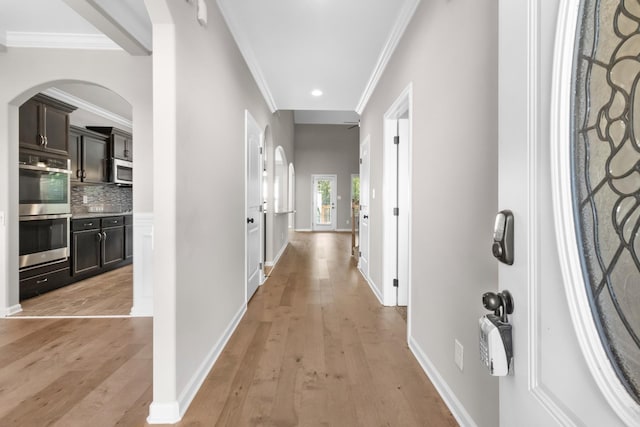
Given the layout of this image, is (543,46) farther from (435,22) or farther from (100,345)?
(100,345)

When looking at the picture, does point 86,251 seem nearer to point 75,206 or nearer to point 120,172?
point 75,206

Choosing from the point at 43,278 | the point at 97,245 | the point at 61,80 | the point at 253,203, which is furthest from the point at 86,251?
the point at 253,203

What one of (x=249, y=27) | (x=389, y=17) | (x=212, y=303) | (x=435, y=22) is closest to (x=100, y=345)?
(x=212, y=303)

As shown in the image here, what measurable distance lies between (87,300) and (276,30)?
3.41 meters

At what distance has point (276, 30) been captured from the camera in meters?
2.85

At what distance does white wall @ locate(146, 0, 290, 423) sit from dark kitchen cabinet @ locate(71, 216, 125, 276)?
279 cm

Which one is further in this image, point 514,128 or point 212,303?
point 212,303

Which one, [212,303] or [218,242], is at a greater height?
[218,242]

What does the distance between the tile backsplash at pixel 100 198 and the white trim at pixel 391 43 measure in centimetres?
446

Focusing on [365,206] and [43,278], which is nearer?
[43,278]

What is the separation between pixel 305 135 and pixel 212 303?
1006 cm

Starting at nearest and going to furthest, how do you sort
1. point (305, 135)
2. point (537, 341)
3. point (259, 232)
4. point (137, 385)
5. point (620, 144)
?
point (620, 144) < point (537, 341) < point (137, 385) < point (259, 232) < point (305, 135)

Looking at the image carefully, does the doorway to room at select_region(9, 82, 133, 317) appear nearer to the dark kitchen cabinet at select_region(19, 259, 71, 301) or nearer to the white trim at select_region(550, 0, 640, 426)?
Answer: the dark kitchen cabinet at select_region(19, 259, 71, 301)

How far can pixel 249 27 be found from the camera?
9.18 ft
